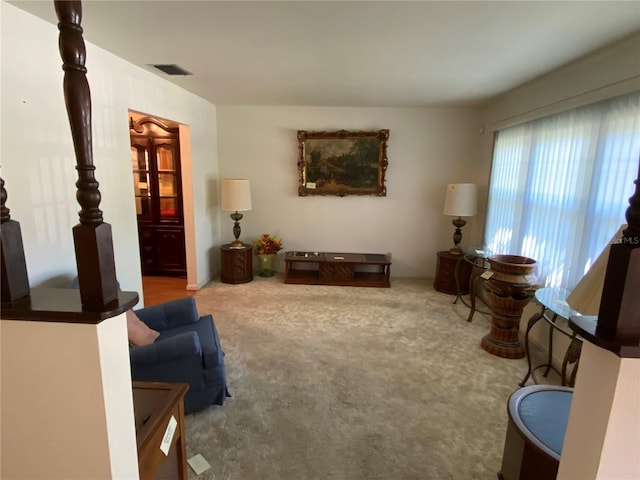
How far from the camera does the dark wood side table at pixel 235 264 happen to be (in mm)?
4949

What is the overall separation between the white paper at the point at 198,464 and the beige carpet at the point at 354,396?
4 cm

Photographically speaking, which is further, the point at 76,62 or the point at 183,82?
the point at 183,82

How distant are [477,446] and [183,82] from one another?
415 cm

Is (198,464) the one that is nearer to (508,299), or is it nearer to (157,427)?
(157,427)

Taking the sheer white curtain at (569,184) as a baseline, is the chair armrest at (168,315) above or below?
below

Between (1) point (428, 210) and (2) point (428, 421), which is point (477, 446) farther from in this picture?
(1) point (428, 210)

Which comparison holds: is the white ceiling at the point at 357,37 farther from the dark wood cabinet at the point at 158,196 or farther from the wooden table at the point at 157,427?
the wooden table at the point at 157,427

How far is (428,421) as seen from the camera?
90.1 inches

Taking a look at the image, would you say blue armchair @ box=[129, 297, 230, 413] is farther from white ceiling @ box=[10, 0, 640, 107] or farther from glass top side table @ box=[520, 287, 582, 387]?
glass top side table @ box=[520, 287, 582, 387]

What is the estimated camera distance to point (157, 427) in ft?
4.19

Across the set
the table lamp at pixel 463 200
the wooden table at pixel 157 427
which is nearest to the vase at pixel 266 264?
the table lamp at pixel 463 200

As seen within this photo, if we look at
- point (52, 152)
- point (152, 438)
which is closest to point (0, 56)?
point (52, 152)

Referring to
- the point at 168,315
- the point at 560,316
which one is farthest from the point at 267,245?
the point at 560,316

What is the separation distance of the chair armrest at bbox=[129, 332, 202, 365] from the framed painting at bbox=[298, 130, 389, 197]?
11.2ft
